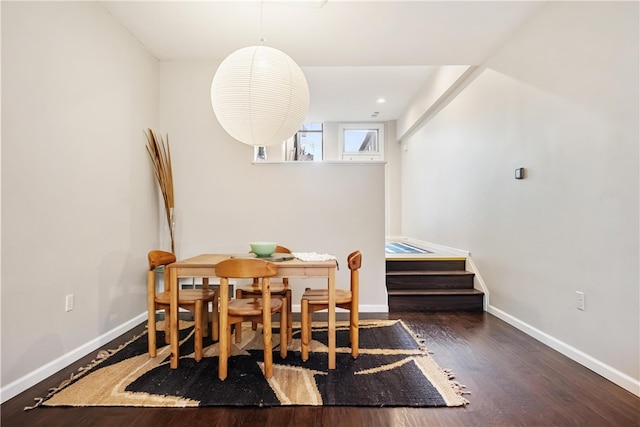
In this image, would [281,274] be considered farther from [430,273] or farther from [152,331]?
[430,273]

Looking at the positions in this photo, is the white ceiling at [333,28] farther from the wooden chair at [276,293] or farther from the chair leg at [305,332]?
the chair leg at [305,332]

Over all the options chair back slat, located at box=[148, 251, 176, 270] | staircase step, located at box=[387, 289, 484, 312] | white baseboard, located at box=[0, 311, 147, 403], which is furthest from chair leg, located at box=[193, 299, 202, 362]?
staircase step, located at box=[387, 289, 484, 312]

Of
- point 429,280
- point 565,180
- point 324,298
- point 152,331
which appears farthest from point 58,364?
point 565,180

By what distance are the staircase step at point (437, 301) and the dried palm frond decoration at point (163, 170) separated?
8.07 ft

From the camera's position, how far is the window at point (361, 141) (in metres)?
7.70

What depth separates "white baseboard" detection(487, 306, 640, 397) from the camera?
6.40 ft

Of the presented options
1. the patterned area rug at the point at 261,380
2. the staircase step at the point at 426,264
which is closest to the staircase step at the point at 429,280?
the staircase step at the point at 426,264

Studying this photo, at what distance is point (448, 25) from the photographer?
9.70 ft

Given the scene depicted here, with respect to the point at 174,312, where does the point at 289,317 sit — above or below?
below

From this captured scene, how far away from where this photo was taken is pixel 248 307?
7.11 ft

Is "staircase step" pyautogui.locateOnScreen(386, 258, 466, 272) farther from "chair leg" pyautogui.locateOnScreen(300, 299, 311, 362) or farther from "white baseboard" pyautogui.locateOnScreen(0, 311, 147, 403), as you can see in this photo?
"white baseboard" pyautogui.locateOnScreen(0, 311, 147, 403)

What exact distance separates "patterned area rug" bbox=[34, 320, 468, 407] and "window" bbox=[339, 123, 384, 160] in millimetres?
5664

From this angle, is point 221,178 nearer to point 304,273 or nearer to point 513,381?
point 304,273

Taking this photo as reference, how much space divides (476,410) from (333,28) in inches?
120
